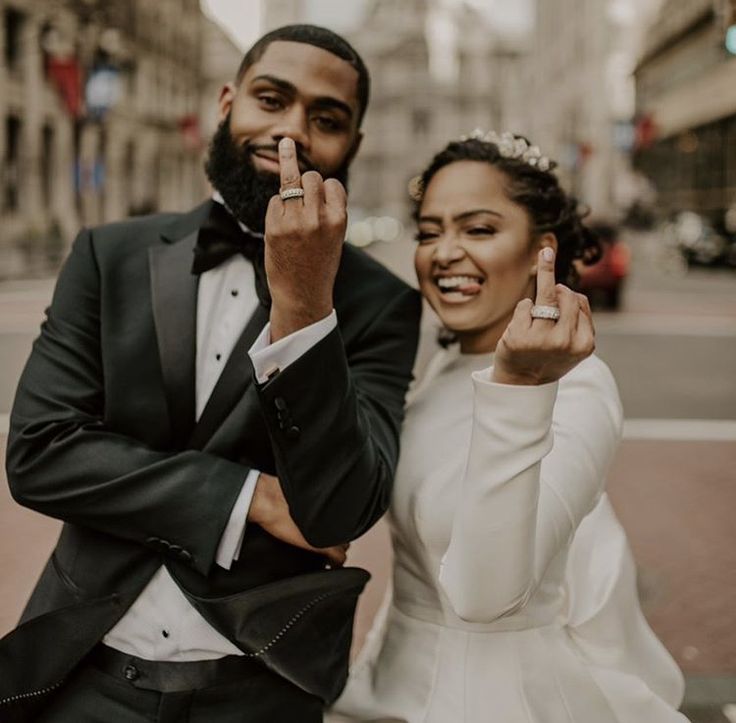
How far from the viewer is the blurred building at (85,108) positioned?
81.3ft

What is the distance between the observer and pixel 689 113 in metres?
50.6

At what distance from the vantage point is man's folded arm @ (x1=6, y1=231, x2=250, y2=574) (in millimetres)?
2145

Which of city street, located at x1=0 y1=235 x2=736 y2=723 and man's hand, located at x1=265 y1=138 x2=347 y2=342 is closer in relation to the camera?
man's hand, located at x1=265 y1=138 x2=347 y2=342

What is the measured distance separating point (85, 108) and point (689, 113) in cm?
3504

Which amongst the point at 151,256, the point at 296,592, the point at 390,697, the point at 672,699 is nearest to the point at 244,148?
the point at 151,256

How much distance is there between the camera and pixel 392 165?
5256 inches

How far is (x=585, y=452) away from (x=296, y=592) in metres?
0.74

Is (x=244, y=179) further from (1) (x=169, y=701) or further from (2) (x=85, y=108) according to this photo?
(2) (x=85, y=108)

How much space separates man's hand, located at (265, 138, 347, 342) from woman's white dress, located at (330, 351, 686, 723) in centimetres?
50

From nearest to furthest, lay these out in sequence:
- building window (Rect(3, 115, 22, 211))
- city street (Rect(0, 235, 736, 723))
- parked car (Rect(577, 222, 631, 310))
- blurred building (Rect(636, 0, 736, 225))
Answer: city street (Rect(0, 235, 736, 723)) < parked car (Rect(577, 222, 631, 310)) < building window (Rect(3, 115, 22, 211)) < blurred building (Rect(636, 0, 736, 225))

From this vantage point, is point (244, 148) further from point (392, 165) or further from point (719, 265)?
point (392, 165)

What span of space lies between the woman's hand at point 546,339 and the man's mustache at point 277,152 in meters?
0.64

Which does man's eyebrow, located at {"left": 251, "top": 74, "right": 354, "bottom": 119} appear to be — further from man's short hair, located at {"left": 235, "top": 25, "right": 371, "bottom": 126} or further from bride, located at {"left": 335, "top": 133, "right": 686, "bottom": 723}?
bride, located at {"left": 335, "top": 133, "right": 686, "bottom": 723}

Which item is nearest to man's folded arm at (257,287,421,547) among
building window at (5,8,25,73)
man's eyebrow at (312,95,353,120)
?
man's eyebrow at (312,95,353,120)
